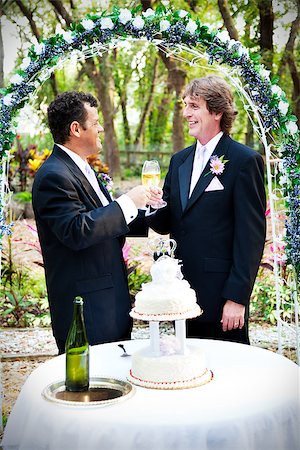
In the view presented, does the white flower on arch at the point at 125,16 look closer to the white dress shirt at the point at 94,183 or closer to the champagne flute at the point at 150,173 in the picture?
the white dress shirt at the point at 94,183

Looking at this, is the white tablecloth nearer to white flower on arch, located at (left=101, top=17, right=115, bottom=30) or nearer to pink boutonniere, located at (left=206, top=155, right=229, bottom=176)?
pink boutonniere, located at (left=206, top=155, right=229, bottom=176)

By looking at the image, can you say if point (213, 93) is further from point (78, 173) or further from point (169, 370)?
point (169, 370)

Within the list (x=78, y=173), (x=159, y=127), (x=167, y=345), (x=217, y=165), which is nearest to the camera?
(x=167, y=345)

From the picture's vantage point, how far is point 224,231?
354 centimetres

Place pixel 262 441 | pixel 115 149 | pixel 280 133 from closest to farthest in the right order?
pixel 262 441 < pixel 280 133 < pixel 115 149

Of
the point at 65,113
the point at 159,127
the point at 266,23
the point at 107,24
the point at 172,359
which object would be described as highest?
the point at 159,127

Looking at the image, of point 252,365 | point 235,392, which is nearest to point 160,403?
point 235,392

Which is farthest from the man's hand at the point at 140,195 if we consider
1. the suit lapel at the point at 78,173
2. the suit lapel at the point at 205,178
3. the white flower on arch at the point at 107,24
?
the white flower on arch at the point at 107,24

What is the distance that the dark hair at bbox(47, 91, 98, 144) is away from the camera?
3404mm

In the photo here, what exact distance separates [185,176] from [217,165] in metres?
0.21

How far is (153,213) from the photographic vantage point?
3.70 meters

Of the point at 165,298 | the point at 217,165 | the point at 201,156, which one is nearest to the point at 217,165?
the point at 217,165

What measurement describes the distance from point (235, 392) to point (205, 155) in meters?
1.66

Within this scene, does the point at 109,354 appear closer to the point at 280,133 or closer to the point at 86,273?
the point at 86,273
